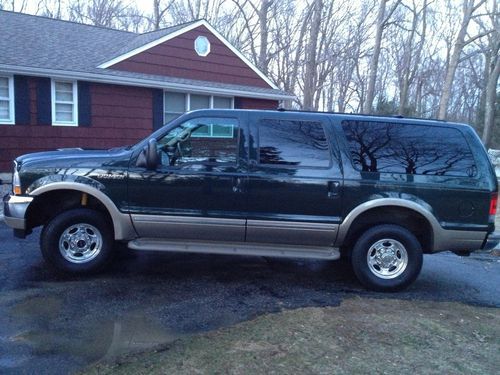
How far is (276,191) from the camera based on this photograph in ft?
17.2

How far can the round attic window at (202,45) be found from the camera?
15.9 metres

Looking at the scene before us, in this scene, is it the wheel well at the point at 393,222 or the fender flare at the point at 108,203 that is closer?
the fender flare at the point at 108,203

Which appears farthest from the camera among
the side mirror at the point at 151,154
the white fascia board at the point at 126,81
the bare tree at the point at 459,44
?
the bare tree at the point at 459,44

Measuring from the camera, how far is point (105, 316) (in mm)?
4352

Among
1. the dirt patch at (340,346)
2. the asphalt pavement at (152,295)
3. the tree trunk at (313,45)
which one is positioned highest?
the tree trunk at (313,45)

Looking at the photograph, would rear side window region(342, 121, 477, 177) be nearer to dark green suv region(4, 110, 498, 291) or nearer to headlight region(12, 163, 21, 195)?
dark green suv region(4, 110, 498, 291)

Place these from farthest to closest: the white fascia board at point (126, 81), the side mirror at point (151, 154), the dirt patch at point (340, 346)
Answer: the white fascia board at point (126, 81)
the side mirror at point (151, 154)
the dirt patch at point (340, 346)

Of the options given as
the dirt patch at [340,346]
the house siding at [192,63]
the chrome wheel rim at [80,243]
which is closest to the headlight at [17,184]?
the chrome wheel rim at [80,243]

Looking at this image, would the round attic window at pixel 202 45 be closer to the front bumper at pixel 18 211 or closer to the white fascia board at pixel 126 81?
the white fascia board at pixel 126 81

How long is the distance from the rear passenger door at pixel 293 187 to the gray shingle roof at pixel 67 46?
30.8ft

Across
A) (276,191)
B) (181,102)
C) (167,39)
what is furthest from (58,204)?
(167,39)

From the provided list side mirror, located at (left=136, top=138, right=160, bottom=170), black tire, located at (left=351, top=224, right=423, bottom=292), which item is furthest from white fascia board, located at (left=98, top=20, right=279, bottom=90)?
black tire, located at (left=351, top=224, right=423, bottom=292)

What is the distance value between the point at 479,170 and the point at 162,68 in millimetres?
11853

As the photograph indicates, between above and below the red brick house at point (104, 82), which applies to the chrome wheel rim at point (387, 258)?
below
